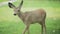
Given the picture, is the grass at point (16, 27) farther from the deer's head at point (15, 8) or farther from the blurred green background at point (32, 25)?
the deer's head at point (15, 8)

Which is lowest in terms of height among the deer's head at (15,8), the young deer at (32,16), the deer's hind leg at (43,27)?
the deer's hind leg at (43,27)

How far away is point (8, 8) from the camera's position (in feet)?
6.02

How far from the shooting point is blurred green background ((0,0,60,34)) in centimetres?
184

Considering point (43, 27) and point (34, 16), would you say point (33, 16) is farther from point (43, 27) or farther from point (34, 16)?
point (43, 27)

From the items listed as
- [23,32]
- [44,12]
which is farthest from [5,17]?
[44,12]

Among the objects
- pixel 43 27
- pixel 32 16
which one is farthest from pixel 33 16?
pixel 43 27

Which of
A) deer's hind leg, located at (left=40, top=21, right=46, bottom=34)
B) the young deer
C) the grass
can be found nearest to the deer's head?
the young deer

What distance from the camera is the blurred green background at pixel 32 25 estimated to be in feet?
6.05

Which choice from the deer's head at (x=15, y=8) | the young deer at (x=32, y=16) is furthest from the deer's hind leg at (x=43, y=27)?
the deer's head at (x=15, y=8)

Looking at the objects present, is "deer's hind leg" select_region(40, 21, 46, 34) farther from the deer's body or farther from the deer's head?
the deer's head

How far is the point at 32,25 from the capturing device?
1.85 meters

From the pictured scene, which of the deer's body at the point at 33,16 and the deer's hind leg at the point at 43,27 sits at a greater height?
the deer's body at the point at 33,16

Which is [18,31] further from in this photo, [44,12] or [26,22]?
[44,12]

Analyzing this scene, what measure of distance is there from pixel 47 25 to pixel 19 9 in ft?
0.85
